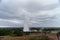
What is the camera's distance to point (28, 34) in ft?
14.2

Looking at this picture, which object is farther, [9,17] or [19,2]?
[9,17]

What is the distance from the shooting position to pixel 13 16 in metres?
4.57

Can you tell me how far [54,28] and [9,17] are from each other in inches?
48.9

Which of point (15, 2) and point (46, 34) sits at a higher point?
point (15, 2)

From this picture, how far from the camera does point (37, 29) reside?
14.5ft

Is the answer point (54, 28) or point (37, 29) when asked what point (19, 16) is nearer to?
point (37, 29)

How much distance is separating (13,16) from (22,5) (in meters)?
0.50

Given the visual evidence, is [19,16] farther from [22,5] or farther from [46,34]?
[46,34]

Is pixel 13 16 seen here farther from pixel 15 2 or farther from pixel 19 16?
pixel 15 2

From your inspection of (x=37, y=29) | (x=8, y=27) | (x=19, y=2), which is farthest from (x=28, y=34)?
(x=19, y=2)

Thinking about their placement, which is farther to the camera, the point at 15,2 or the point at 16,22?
the point at 16,22

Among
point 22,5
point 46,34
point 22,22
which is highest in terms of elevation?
point 22,5

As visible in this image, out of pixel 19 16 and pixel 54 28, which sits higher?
pixel 19 16

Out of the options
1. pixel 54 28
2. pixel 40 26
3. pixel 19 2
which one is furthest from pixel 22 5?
pixel 54 28
